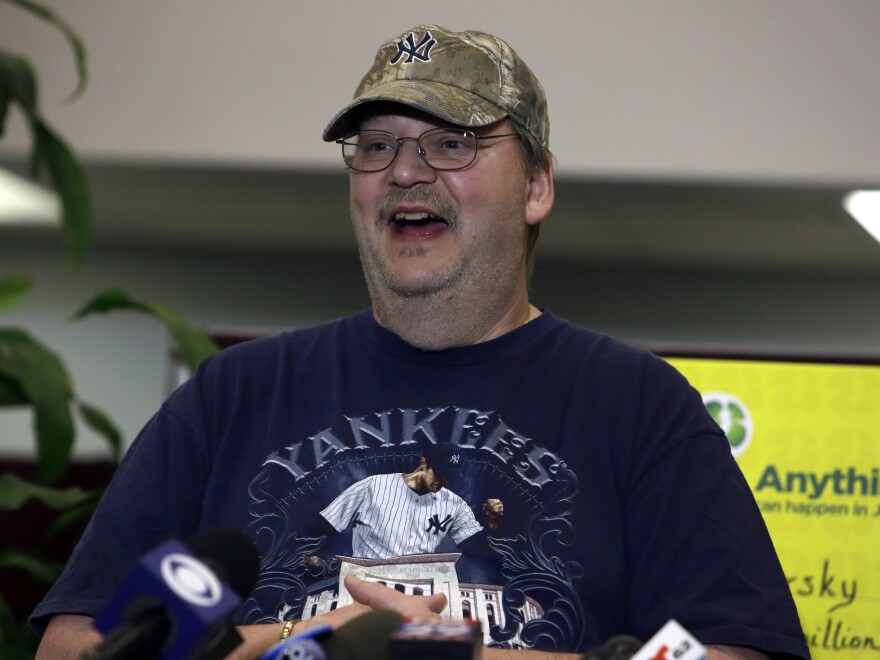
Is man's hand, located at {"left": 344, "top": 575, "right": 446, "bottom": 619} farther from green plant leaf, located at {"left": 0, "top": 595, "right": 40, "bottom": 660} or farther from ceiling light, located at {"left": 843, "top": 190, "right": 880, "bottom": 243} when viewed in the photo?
ceiling light, located at {"left": 843, "top": 190, "right": 880, "bottom": 243}

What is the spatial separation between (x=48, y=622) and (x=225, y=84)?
54.4 inches

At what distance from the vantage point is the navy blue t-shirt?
1.15 meters

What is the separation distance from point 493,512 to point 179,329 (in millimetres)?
955

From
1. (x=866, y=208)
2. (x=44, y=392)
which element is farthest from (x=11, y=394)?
(x=866, y=208)

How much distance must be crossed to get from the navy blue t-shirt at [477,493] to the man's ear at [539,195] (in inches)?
7.5

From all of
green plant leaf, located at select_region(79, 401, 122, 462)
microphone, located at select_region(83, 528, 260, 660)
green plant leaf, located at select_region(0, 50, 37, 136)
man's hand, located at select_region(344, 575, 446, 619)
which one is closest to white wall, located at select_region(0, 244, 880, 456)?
green plant leaf, located at select_region(79, 401, 122, 462)

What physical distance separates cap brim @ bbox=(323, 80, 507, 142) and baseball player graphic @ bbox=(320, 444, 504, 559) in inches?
16.0

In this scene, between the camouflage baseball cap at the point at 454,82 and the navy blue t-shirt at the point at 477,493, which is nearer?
the navy blue t-shirt at the point at 477,493

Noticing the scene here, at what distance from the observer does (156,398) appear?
290 cm

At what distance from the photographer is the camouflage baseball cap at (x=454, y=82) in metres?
1.35

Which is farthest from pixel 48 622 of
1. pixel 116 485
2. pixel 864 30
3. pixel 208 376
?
pixel 864 30

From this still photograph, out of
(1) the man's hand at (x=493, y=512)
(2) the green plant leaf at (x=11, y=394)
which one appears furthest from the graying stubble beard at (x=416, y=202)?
(2) the green plant leaf at (x=11, y=394)

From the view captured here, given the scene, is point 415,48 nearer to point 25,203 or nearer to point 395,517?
point 395,517

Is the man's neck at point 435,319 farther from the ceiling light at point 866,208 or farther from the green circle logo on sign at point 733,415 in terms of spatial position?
the ceiling light at point 866,208
